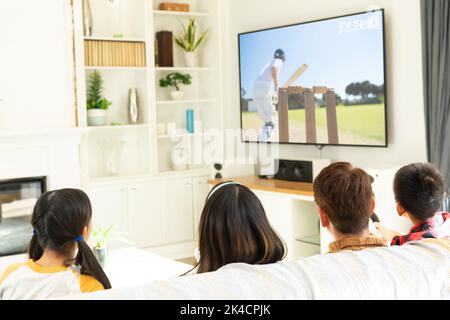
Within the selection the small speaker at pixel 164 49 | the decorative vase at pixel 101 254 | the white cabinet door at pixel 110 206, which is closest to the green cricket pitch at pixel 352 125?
the small speaker at pixel 164 49

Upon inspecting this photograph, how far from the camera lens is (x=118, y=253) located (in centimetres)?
389

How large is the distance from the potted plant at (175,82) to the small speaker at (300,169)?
122 centimetres

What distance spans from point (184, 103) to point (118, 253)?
2.78m

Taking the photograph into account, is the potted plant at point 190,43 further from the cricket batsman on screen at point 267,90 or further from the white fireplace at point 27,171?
the white fireplace at point 27,171

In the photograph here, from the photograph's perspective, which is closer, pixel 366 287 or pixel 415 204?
pixel 366 287

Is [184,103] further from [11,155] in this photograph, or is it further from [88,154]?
[11,155]

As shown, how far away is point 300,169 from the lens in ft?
17.6

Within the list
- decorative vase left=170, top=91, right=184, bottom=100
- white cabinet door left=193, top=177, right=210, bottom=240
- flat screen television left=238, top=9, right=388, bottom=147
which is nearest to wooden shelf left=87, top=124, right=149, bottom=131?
decorative vase left=170, top=91, right=184, bottom=100

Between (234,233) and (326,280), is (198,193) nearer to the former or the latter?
(234,233)

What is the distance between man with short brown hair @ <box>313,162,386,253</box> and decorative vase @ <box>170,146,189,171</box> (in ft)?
13.7

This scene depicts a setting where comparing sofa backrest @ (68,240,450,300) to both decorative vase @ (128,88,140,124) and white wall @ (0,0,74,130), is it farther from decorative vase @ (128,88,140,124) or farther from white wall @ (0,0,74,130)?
decorative vase @ (128,88,140,124)

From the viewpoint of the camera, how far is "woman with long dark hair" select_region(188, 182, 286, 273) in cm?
209

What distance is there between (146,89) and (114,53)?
0.42 m
